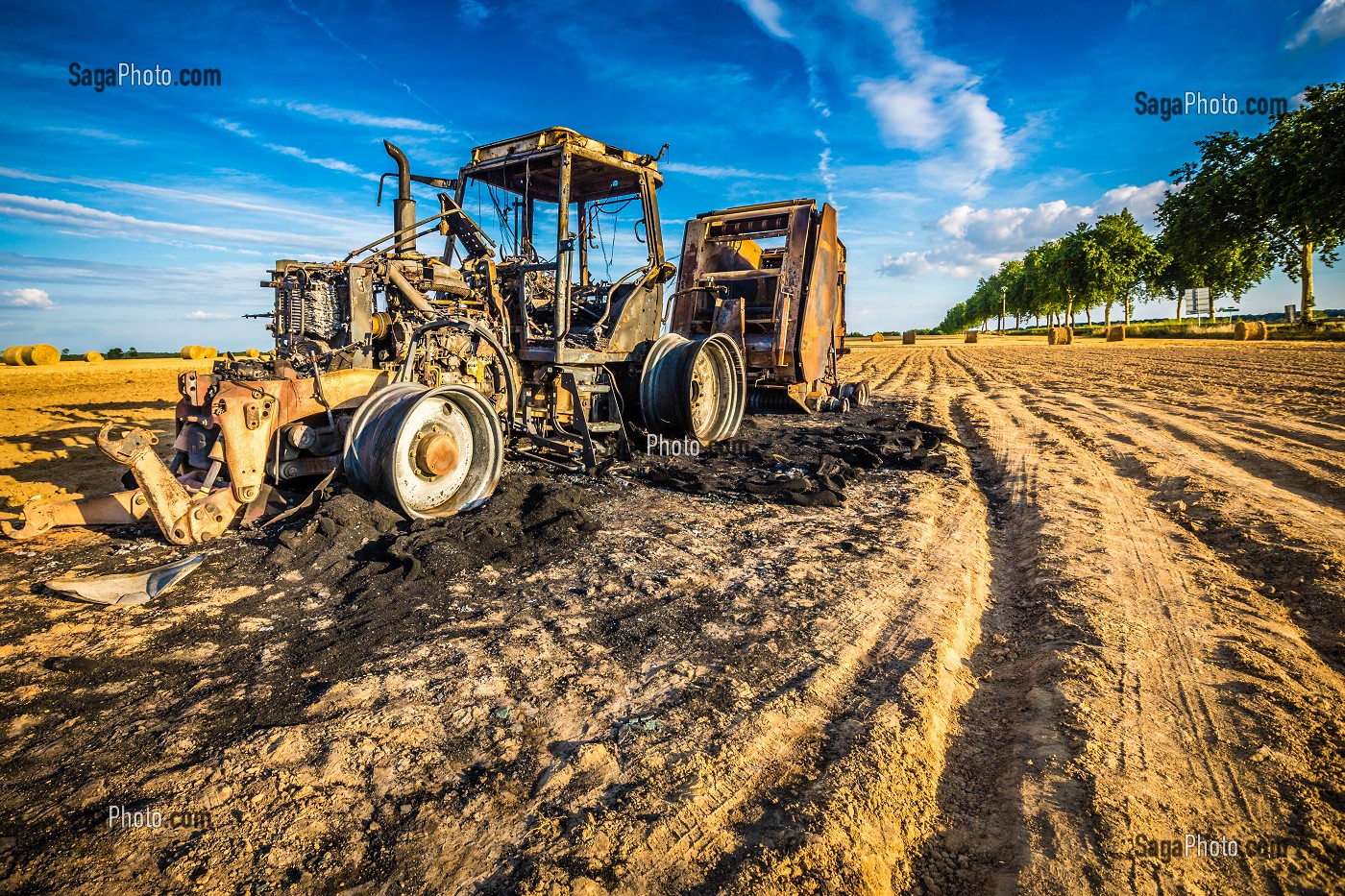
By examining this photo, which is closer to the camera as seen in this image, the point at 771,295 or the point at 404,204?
the point at 404,204

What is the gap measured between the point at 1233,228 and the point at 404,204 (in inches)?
1454

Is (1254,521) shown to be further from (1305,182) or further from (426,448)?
(1305,182)

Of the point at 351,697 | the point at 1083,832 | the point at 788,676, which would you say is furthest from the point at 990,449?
the point at 351,697

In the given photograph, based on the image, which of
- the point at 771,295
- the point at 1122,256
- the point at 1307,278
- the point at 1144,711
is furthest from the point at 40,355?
the point at 1122,256

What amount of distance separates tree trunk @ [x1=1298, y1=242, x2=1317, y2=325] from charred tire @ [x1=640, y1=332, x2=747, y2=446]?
32682 millimetres

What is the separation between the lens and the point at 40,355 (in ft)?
69.7

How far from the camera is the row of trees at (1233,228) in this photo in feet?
72.7

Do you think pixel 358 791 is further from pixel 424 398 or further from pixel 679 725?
pixel 424 398

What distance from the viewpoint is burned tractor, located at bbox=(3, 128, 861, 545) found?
453 cm

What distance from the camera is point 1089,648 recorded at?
9.89 ft

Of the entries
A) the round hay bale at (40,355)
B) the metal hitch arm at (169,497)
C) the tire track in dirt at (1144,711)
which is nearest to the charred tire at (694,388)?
the tire track in dirt at (1144,711)

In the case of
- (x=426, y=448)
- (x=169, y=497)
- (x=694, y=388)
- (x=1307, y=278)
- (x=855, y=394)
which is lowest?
(x=169, y=497)

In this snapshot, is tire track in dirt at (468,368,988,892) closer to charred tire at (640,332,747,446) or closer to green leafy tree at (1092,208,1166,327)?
charred tire at (640,332,747,446)

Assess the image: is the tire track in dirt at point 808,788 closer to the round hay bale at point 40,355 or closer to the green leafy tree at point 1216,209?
the round hay bale at point 40,355
